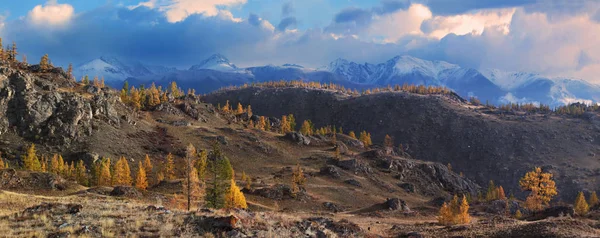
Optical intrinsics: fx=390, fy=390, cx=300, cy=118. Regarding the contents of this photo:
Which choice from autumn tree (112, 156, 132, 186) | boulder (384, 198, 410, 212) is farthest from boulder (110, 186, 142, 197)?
boulder (384, 198, 410, 212)

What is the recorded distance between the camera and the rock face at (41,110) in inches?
4555

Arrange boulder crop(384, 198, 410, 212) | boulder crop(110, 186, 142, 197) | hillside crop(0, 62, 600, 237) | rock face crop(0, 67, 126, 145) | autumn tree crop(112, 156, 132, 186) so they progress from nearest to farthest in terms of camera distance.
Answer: hillside crop(0, 62, 600, 237)
boulder crop(110, 186, 142, 197)
boulder crop(384, 198, 410, 212)
autumn tree crop(112, 156, 132, 186)
rock face crop(0, 67, 126, 145)

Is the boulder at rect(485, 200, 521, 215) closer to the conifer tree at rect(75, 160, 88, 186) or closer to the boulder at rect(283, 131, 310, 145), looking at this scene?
the boulder at rect(283, 131, 310, 145)

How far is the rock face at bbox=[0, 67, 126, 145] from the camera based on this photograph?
380 feet

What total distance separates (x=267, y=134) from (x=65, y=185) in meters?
130

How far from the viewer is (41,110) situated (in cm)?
11981

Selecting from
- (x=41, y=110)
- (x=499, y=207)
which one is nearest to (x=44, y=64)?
(x=41, y=110)

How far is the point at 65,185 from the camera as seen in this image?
→ 6216cm

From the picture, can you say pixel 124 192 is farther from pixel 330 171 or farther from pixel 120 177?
pixel 330 171

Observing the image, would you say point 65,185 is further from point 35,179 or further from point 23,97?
point 23,97

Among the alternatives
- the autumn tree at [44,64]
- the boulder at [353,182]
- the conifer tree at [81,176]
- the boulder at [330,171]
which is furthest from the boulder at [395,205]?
the autumn tree at [44,64]

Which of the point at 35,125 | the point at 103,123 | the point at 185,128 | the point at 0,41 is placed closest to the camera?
the point at 35,125

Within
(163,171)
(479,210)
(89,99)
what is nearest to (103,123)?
(89,99)

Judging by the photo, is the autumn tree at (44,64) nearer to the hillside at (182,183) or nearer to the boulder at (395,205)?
the hillside at (182,183)
